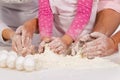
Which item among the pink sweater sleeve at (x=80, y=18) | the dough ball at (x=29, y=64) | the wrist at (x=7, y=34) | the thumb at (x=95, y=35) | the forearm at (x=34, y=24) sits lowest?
the wrist at (x=7, y=34)

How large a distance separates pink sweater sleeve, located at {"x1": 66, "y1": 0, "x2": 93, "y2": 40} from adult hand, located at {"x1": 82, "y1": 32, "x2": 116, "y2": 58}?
56 millimetres

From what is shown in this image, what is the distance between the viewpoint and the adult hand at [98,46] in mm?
949

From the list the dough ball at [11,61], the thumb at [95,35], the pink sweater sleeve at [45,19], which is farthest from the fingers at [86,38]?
the dough ball at [11,61]

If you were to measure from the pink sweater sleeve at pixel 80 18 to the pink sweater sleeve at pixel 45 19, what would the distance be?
7cm

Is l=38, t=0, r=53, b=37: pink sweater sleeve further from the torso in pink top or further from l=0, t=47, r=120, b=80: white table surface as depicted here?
l=0, t=47, r=120, b=80: white table surface

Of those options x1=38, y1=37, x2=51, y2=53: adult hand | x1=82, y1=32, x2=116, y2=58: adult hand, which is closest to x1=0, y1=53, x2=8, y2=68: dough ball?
x1=38, y1=37, x2=51, y2=53: adult hand

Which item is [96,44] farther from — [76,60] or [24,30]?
[24,30]

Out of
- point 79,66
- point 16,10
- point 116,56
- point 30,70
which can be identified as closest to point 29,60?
point 30,70

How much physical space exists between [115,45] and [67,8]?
0.20 metres

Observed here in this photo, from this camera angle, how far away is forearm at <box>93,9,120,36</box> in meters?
1.04

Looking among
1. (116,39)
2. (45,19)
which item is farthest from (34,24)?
(116,39)

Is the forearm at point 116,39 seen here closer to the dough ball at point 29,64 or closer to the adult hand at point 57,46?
the adult hand at point 57,46

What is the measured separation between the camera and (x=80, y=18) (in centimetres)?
101

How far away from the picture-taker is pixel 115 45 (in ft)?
3.31
